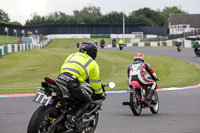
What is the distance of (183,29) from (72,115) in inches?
5216

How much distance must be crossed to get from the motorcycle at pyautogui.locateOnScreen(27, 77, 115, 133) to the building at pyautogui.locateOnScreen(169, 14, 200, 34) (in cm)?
13103

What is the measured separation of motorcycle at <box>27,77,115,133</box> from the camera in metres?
5.97

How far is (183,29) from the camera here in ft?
447

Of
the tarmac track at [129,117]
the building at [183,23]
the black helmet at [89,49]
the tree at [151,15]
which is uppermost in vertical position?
the tree at [151,15]

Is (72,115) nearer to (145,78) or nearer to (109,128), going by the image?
(109,128)

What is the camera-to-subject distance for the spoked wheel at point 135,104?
984 centimetres

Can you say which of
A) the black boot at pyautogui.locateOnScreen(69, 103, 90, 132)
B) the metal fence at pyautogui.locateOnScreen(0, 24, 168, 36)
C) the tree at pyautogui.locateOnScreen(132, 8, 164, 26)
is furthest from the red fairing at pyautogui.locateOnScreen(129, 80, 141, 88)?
the tree at pyautogui.locateOnScreen(132, 8, 164, 26)

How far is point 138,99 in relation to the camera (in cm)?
1022

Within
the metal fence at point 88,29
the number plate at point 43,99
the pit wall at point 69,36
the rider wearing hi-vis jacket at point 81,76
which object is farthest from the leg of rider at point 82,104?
the metal fence at point 88,29

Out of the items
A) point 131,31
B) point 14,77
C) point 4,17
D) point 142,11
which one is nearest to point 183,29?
point 131,31

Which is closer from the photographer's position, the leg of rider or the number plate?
the number plate

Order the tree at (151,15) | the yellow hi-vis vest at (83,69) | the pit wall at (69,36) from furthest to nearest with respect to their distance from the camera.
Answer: the tree at (151,15), the pit wall at (69,36), the yellow hi-vis vest at (83,69)

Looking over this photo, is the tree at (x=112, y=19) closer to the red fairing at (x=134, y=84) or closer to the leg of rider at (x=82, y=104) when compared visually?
the red fairing at (x=134, y=84)

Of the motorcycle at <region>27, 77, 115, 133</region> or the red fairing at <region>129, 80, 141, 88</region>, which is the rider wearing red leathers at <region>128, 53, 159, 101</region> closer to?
the red fairing at <region>129, 80, 141, 88</region>
